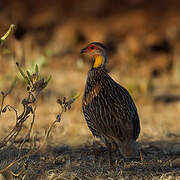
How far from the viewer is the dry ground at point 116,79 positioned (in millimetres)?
4137

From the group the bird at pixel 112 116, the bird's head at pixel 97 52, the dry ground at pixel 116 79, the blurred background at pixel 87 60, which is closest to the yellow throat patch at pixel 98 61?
the bird's head at pixel 97 52

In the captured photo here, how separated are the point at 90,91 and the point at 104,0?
29.8 feet

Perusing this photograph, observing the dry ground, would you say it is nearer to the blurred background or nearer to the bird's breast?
the blurred background

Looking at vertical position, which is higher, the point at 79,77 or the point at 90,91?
the point at 79,77

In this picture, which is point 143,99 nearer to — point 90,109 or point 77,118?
point 77,118

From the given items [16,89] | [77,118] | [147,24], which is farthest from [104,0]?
[77,118]

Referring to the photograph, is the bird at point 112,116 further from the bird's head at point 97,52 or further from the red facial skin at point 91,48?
the red facial skin at point 91,48

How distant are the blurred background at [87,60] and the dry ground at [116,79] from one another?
2 centimetres

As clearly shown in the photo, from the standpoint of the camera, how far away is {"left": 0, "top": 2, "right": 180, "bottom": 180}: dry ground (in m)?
4.14

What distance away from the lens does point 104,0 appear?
43.3ft

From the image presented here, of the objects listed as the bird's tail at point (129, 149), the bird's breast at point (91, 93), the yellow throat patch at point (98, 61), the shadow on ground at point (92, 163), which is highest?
the yellow throat patch at point (98, 61)

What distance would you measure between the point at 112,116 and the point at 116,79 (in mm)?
3890

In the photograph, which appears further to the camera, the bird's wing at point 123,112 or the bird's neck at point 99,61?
the bird's neck at point 99,61

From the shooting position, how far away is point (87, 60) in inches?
429
